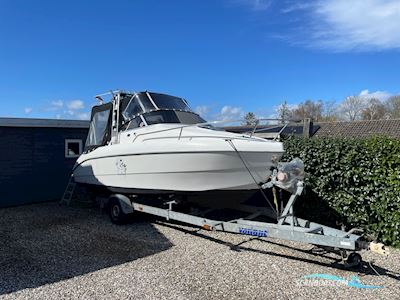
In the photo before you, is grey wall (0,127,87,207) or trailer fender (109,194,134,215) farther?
grey wall (0,127,87,207)

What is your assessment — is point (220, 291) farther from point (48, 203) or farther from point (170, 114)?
point (48, 203)

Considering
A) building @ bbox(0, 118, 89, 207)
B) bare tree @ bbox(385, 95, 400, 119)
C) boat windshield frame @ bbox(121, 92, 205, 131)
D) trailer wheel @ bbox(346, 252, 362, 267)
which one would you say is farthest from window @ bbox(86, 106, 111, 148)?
bare tree @ bbox(385, 95, 400, 119)

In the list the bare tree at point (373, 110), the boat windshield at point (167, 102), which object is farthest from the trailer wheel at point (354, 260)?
the bare tree at point (373, 110)

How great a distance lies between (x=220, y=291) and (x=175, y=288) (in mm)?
534

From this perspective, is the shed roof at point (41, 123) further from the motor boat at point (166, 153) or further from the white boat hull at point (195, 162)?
the white boat hull at point (195, 162)

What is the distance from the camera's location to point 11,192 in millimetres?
9766

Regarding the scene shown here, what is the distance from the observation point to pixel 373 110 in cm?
4862

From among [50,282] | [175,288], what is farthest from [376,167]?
[50,282]

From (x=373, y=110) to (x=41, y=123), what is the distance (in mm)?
47909

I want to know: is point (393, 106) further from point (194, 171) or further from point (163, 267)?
point (163, 267)

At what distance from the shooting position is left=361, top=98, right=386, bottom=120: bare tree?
46606mm

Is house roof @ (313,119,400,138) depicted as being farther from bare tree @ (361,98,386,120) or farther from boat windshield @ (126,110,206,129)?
bare tree @ (361,98,386,120)

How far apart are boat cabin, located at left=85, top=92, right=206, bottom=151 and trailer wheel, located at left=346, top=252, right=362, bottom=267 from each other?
12.1 ft

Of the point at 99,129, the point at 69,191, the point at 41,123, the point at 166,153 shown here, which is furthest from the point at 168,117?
the point at 41,123
